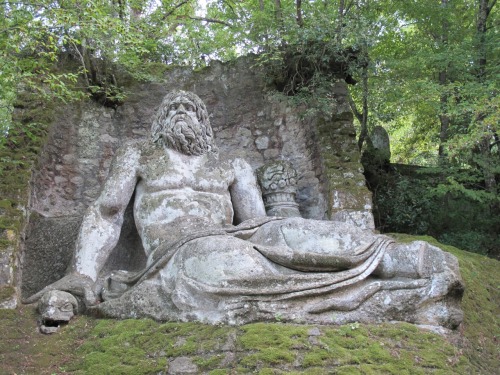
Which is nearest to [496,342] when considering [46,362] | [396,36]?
[46,362]

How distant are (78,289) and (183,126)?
1.91m

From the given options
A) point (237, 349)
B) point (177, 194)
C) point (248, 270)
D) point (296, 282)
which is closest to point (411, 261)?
point (296, 282)

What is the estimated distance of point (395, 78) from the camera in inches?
316

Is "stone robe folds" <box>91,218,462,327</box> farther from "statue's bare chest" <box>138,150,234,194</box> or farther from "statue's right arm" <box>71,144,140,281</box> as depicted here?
"statue's bare chest" <box>138,150,234,194</box>

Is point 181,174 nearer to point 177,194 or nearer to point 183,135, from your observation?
point 177,194

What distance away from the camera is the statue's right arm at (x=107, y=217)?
16.8 feet

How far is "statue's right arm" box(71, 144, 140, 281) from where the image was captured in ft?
16.8

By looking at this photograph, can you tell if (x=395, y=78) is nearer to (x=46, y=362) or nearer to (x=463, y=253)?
(x=463, y=253)

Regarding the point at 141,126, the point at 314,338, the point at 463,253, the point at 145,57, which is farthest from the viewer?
the point at 145,57

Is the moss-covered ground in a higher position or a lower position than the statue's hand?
lower

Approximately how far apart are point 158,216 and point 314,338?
7.16 ft

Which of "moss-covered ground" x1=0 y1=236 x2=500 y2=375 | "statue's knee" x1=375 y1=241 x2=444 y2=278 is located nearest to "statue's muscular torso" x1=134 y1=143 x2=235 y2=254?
"moss-covered ground" x1=0 y1=236 x2=500 y2=375

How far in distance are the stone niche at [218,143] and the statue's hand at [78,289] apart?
2.57ft

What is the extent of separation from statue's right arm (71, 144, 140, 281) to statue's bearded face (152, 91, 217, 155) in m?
0.34
